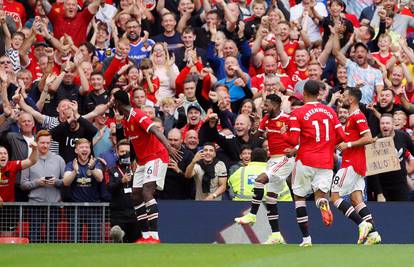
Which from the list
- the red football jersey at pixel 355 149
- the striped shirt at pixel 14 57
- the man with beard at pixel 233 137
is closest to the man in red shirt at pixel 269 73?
the man with beard at pixel 233 137

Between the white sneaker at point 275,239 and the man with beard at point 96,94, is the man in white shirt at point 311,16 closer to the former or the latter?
the man with beard at point 96,94

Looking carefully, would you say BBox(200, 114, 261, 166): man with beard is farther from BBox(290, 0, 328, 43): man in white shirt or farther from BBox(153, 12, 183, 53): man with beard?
BBox(290, 0, 328, 43): man in white shirt

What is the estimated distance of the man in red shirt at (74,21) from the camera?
88.1 feet

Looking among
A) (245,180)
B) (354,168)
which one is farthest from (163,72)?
(354,168)

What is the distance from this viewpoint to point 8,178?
2161 centimetres

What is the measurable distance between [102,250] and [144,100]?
583 cm

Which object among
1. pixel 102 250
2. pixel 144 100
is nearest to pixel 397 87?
pixel 144 100

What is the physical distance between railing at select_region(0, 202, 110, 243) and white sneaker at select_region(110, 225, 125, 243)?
27 cm

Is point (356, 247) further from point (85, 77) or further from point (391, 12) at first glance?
point (391, 12)

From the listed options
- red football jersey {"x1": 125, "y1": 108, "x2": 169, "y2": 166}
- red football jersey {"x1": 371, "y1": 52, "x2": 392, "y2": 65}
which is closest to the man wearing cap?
red football jersey {"x1": 125, "y1": 108, "x2": 169, "y2": 166}

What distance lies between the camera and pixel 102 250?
59.4 feet

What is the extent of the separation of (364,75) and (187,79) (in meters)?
3.70

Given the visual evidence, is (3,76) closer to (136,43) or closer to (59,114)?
(59,114)

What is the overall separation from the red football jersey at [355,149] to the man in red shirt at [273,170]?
0.84 m
